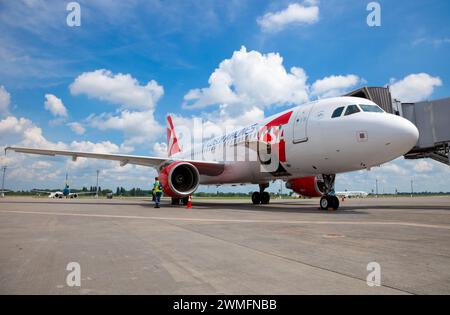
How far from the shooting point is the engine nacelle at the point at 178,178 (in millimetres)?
15664

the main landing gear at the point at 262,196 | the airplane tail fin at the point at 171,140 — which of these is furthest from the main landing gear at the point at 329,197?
the airplane tail fin at the point at 171,140

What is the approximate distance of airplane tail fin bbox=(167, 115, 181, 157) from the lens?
107 ft

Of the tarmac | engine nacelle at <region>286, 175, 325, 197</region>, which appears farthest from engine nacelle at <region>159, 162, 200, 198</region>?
the tarmac

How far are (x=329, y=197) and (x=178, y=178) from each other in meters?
8.56

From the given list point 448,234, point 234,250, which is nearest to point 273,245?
point 234,250

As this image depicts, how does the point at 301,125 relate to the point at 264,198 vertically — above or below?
above

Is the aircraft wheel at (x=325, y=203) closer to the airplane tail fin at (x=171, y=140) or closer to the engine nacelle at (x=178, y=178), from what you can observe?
the engine nacelle at (x=178, y=178)

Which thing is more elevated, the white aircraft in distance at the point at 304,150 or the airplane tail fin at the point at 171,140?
the airplane tail fin at the point at 171,140

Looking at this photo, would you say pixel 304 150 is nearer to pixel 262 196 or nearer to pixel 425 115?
pixel 425 115

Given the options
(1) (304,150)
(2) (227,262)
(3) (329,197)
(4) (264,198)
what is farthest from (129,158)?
(2) (227,262)

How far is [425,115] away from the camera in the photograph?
1616 cm

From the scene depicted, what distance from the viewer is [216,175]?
19109mm

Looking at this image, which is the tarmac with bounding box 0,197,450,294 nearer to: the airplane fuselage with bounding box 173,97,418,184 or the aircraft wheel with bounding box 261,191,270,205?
the airplane fuselage with bounding box 173,97,418,184

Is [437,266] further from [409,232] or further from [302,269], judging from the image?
[409,232]
